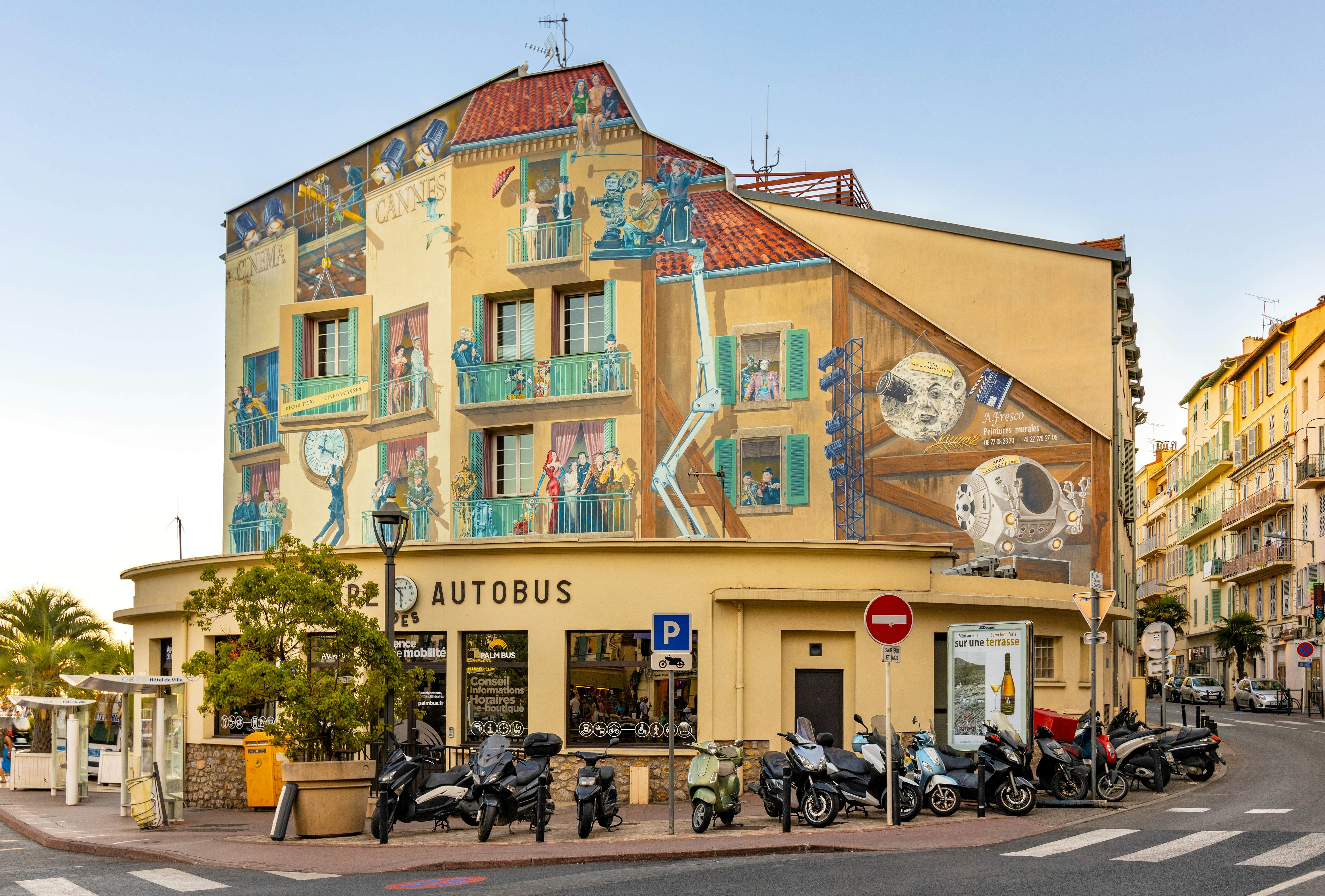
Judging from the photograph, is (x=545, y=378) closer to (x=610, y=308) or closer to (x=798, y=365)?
(x=610, y=308)

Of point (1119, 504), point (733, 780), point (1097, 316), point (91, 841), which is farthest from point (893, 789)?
point (1119, 504)

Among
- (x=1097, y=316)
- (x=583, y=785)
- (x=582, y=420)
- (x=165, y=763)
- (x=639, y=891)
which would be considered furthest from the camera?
(x=582, y=420)

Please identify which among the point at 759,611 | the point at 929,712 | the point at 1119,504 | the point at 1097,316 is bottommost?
the point at 929,712

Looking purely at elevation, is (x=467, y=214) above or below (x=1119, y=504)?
above

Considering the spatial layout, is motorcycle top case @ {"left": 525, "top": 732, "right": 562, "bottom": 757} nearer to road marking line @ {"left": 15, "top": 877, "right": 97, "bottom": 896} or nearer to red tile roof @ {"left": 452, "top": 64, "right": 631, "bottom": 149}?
road marking line @ {"left": 15, "top": 877, "right": 97, "bottom": 896}

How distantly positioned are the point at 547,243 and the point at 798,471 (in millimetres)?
7568

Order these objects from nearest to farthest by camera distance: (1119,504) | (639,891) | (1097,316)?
(639,891) → (1097,316) → (1119,504)

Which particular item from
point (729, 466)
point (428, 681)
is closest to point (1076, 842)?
point (428, 681)

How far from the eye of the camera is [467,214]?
30141 mm

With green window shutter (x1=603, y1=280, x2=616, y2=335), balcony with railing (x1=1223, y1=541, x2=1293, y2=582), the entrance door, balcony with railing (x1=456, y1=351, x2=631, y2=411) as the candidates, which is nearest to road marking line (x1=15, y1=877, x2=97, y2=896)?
the entrance door

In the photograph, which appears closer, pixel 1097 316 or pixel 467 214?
pixel 1097 316

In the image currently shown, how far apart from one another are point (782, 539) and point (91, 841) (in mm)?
10575

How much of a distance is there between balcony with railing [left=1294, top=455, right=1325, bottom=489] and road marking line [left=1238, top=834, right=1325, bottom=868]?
164 ft

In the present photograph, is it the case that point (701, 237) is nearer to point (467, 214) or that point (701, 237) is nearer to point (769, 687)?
point (467, 214)
